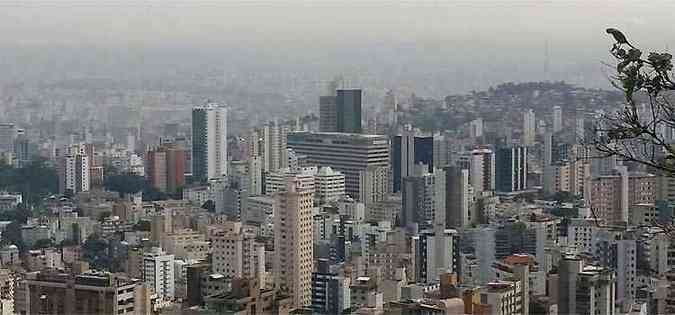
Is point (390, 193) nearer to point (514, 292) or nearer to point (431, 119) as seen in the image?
point (431, 119)

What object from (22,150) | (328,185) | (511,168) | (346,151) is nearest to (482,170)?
(511,168)

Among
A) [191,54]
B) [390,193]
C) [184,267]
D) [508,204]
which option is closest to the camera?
[184,267]

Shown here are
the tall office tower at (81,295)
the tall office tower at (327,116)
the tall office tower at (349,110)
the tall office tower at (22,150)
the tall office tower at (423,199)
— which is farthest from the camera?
the tall office tower at (327,116)

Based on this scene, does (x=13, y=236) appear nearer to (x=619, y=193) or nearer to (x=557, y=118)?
(x=557, y=118)

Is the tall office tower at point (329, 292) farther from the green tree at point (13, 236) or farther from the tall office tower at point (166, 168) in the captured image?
the tall office tower at point (166, 168)

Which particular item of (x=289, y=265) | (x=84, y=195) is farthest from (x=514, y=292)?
(x=84, y=195)

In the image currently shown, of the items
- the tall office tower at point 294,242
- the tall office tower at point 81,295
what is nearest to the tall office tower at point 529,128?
the tall office tower at point 294,242

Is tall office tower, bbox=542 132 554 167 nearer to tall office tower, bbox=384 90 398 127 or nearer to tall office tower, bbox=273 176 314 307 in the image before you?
tall office tower, bbox=384 90 398 127
